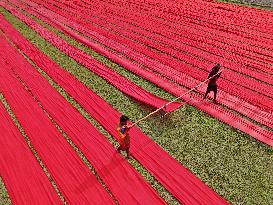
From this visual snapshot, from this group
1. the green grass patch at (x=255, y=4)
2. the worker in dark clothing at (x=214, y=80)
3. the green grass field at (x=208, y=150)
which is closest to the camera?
the green grass field at (x=208, y=150)

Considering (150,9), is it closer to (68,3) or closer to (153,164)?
(68,3)

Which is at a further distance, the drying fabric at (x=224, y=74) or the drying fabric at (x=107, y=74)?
the drying fabric at (x=224, y=74)

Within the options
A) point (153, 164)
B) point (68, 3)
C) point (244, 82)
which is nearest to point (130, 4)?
point (68, 3)

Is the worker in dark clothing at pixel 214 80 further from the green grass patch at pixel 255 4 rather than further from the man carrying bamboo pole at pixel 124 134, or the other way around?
the green grass patch at pixel 255 4

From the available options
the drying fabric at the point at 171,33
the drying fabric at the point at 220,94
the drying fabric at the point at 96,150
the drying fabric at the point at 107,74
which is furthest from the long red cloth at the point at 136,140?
the drying fabric at the point at 171,33

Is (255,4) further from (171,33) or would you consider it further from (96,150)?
(96,150)

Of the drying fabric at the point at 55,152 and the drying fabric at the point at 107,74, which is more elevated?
the drying fabric at the point at 107,74

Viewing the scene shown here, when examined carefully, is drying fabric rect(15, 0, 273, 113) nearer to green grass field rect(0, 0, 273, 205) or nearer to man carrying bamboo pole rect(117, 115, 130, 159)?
→ green grass field rect(0, 0, 273, 205)

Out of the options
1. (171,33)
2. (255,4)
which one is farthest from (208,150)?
(255,4)
